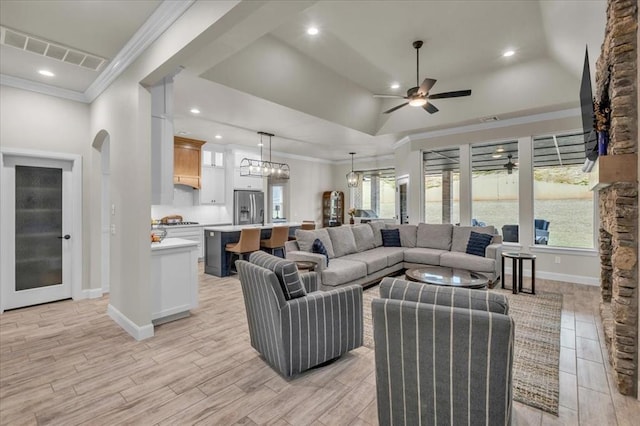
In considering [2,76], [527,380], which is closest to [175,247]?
[2,76]

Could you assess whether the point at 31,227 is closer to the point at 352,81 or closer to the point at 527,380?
the point at 352,81

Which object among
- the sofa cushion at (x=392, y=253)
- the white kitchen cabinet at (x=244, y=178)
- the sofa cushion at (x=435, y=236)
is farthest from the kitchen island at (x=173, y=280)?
the white kitchen cabinet at (x=244, y=178)

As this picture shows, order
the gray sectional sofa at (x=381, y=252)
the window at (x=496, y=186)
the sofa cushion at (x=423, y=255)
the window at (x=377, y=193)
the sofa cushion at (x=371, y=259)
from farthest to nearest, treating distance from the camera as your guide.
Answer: the window at (x=377, y=193), the window at (x=496, y=186), the sofa cushion at (x=423, y=255), the sofa cushion at (x=371, y=259), the gray sectional sofa at (x=381, y=252)

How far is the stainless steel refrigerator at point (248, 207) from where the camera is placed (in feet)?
25.5

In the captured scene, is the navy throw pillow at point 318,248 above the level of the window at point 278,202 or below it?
below

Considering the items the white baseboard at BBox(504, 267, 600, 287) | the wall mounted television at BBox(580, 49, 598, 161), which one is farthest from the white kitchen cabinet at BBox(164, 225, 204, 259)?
the wall mounted television at BBox(580, 49, 598, 161)

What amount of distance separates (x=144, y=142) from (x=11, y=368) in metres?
2.27

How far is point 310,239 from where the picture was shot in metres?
4.58

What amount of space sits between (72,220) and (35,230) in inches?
16.7

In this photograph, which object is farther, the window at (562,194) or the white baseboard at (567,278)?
the window at (562,194)

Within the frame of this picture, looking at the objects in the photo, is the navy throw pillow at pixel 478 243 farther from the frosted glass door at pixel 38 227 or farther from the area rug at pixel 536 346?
the frosted glass door at pixel 38 227

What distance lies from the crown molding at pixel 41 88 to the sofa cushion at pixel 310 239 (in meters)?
3.69

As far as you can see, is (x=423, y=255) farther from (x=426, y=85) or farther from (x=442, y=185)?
(x=426, y=85)

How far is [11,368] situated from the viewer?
2561 mm
